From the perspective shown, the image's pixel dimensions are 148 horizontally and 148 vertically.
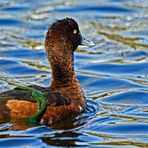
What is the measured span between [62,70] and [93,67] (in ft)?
12.5

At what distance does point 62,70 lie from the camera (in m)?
14.4

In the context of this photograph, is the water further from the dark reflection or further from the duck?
the duck

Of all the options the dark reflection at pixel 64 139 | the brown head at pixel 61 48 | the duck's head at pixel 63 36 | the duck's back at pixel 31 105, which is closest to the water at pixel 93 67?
the dark reflection at pixel 64 139

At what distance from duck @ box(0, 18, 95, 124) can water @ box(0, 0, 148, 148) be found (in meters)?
0.17

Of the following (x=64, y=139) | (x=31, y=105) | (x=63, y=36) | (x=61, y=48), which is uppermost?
(x=63, y=36)

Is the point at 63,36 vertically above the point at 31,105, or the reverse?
the point at 63,36

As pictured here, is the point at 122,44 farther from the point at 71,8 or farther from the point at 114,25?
the point at 71,8

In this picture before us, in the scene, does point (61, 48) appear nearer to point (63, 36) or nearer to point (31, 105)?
point (63, 36)

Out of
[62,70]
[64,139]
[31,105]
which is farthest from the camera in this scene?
[62,70]

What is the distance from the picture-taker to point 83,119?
45.6 ft

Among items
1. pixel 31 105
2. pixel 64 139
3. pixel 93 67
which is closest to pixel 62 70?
pixel 31 105

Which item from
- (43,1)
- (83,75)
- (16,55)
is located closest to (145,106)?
(83,75)

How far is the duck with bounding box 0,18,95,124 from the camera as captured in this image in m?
13.2

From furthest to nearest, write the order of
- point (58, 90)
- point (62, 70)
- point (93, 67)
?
1. point (93, 67)
2. point (62, 70)
3. point (58, 90)
